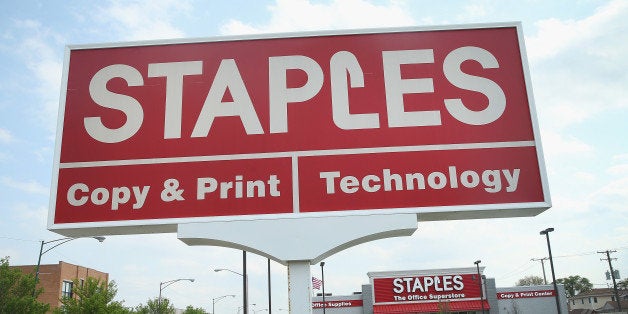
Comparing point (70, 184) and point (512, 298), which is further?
point (512, 298)

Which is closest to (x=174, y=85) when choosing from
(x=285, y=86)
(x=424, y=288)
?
(x=285, y=86)

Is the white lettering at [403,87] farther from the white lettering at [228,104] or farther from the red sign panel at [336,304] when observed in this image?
the red sign panel at [336,304]

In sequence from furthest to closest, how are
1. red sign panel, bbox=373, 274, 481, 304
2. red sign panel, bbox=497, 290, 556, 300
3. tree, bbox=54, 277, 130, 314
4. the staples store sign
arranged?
red sign panel, bbox=497, 290, 556, 300, red sign panel, bbox=373, 274, 481, 304, tree, bbox=54, 277, 130, 314, the staples store sign

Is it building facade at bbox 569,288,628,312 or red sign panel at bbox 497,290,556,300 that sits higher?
building facade at bbox 569,288,628,312

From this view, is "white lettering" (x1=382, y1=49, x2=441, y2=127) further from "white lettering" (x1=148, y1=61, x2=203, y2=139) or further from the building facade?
the building facade

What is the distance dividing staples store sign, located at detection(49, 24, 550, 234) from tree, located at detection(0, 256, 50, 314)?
71.4ft

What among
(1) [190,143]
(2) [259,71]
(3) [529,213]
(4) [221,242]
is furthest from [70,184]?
(3) [529,213]

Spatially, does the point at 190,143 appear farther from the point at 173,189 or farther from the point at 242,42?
the point at 242,42

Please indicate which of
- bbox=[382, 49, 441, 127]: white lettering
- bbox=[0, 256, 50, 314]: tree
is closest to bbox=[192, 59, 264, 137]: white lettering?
bbox=[382, 49, 441, 127]: white lettering

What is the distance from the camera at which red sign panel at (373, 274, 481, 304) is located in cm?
4469

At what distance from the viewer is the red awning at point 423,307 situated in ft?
144

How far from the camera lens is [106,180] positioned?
7020mm

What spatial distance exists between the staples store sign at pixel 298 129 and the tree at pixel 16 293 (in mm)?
21765

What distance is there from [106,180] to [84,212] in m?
0.44
